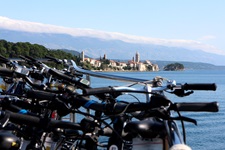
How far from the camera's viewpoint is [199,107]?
6.59 ft

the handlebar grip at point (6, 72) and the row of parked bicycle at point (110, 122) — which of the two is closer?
the row of parked bicycle at point (110, 122)

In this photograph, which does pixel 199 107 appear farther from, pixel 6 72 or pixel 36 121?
pixel 6 72

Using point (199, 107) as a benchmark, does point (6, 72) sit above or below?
below

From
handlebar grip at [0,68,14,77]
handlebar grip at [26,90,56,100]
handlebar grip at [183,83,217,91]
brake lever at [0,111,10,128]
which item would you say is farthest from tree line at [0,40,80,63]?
brake lever at [0,111,10,128]

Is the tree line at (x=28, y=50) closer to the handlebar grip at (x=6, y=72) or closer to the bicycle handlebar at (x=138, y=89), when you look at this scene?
the handlebar grip at (x=6, y=72)

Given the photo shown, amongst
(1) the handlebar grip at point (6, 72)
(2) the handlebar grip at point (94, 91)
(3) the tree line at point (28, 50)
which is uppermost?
(2) the handlebar grip at point (94, 91)

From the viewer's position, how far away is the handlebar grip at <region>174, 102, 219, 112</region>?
1996 mm

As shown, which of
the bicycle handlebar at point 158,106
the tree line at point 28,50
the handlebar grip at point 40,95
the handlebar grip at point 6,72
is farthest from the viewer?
the tree line at point 28,50

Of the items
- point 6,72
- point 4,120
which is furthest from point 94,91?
point 6,72

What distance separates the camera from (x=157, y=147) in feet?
7.04

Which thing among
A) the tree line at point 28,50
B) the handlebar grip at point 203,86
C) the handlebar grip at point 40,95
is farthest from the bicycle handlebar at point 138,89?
the tree line at point 28,50

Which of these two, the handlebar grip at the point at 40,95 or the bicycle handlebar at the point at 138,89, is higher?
the bicycle handlebar at the point at 138,89

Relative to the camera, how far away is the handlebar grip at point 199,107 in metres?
2.00

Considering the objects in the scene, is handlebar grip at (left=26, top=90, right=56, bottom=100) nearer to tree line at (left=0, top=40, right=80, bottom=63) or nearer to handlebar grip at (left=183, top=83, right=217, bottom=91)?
handlebar grip at (left=183, top=83, right=217, bottom=91)
